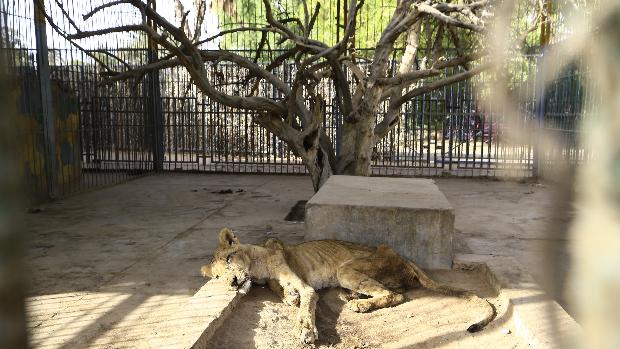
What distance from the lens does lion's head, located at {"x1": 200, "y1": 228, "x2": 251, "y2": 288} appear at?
452 centimetres

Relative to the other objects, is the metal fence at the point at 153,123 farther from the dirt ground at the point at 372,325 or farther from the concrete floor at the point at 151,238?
the dirt ground at the point at 372,325

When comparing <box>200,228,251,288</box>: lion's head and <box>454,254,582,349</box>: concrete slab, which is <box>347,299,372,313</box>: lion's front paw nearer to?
<box>200,228,251,288</box>: lion's head

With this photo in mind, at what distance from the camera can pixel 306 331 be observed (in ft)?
12.8

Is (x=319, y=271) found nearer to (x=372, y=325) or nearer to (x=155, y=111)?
(x=372, y=325)

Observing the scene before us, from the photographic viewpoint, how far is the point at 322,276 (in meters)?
4.71

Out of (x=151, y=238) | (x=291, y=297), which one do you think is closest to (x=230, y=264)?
(x=291, y=297)

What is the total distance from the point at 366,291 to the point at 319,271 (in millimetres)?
430

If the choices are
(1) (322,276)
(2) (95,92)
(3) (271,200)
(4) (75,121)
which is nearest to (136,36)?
(2) (95,92)

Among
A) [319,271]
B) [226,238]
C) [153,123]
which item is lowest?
[319,271]

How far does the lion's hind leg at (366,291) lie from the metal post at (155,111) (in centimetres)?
969

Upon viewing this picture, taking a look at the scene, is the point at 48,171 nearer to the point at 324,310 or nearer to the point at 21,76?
the point at 21,76

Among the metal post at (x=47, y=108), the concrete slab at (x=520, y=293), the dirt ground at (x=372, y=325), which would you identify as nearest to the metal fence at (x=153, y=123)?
the metal post at (x=47, y=108)

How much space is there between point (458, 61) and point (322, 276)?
13.2 ft

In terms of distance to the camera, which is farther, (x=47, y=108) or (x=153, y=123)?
(x=153, y=123)
